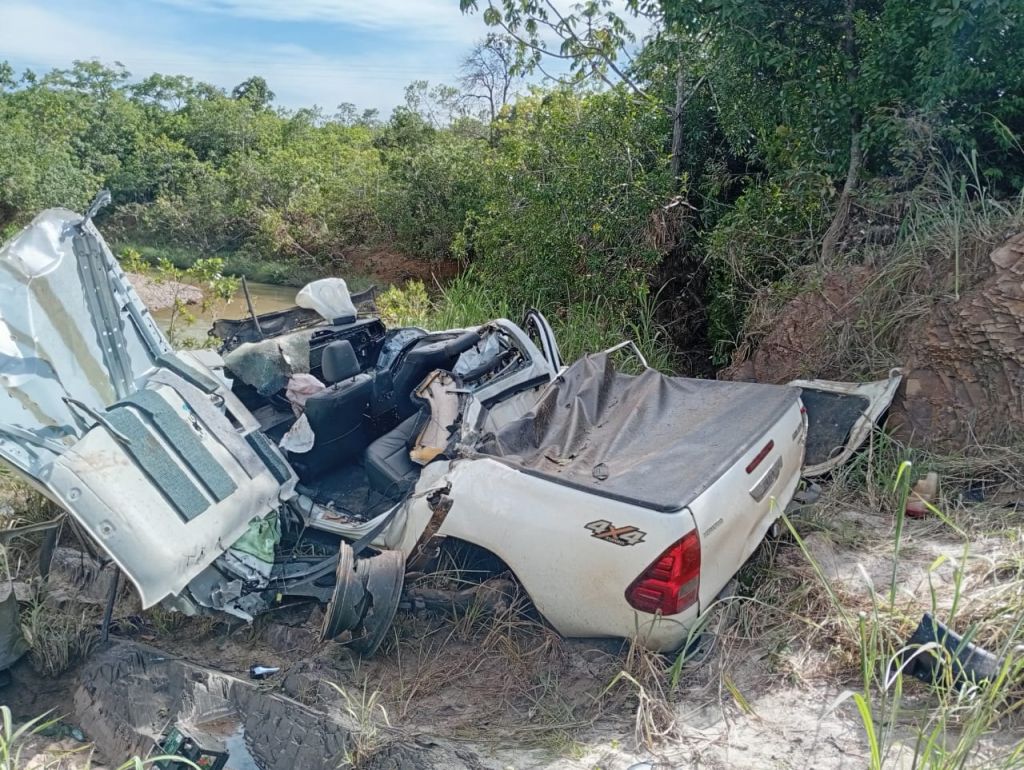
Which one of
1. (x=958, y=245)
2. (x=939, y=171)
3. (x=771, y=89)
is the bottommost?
(x=958, y=245)

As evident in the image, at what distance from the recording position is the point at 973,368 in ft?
15.5

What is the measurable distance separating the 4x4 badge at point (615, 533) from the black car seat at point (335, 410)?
181 centimetres

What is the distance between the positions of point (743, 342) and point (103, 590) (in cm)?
499

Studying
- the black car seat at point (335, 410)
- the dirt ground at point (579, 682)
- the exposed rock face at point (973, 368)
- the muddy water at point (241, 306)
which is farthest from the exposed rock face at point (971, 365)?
the muddy water at point (241, 306)

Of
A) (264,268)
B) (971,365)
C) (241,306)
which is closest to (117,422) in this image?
(971,365)

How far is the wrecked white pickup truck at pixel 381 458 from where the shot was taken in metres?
3.03

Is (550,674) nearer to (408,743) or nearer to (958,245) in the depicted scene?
(408,743)

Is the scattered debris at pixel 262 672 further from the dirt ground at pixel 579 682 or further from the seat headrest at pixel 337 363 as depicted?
the seat headrest at pixel 337 363

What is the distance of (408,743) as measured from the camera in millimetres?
2895

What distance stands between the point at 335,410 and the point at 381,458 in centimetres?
40

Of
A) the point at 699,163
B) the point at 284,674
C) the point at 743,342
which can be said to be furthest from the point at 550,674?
the point at 699,163

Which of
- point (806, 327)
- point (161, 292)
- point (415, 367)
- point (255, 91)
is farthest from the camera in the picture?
point (255, 91)

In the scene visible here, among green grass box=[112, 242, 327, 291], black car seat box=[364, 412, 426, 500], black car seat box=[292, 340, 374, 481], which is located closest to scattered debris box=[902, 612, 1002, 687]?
black car seat box=[364, 412, 426, 500]

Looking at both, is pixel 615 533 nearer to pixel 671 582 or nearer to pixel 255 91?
pixel 671 582
